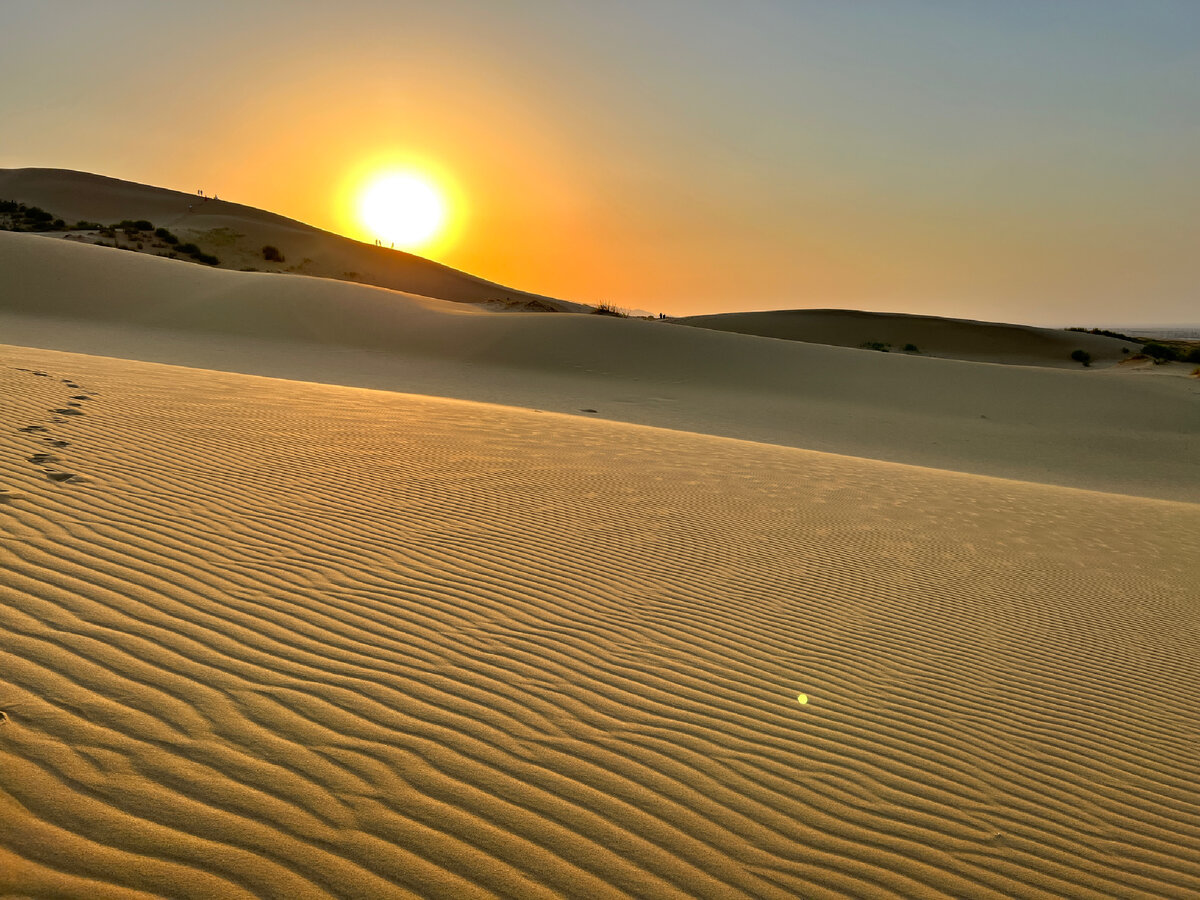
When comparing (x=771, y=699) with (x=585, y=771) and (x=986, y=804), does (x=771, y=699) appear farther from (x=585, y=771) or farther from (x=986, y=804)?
(x=585, y=771)

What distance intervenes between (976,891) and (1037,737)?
5.27 ft

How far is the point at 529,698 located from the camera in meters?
3.62

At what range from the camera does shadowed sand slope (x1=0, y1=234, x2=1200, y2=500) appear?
67.3ft

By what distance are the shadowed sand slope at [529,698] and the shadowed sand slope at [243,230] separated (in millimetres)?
56113

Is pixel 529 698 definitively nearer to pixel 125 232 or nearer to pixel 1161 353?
pixel 1161 353

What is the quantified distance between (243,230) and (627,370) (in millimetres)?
50625

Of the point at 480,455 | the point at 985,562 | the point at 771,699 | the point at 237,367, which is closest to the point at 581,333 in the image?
the point at 237,367

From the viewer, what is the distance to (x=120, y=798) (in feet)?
8.05

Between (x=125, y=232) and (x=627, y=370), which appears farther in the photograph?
(x=125, y=232)

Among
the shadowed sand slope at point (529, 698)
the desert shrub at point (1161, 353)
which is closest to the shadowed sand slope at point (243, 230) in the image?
the desert shrub at point (1161, 353)

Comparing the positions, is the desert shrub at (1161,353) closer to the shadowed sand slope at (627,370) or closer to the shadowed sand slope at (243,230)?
the shadowed sand slope at (627,370)

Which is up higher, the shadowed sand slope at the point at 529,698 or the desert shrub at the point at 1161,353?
the desert shrub at the point at 1161,353

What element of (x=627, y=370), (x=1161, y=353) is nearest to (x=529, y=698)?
(x=627, y=370)

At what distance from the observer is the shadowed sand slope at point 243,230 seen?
211 feet
